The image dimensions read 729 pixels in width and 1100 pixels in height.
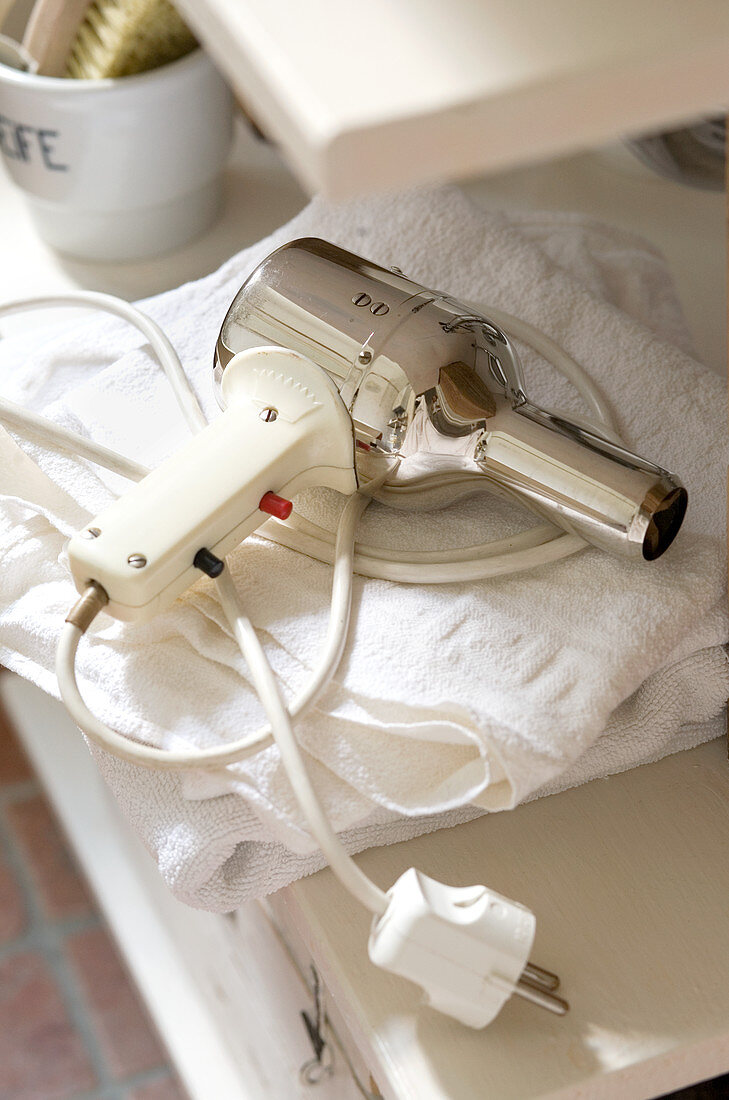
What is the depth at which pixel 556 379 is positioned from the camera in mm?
516

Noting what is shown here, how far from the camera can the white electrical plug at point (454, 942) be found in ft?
1.10

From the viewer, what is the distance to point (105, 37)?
630mm

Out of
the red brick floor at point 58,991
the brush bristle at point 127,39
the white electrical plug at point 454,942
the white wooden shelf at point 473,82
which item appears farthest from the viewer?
the red brick floor at point 58,991

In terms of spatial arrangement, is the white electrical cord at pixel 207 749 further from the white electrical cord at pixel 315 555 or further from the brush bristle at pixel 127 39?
the brush bristle at pixel 127 39

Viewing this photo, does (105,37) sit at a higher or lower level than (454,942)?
higher

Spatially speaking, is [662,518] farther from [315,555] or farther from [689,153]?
[689,153]

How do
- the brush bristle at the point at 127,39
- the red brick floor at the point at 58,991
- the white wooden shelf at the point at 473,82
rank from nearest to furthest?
the white wooden shelf at the point at 473,82
the brush bristle at the point at 127,39
the red brick floor at the point at 58,991

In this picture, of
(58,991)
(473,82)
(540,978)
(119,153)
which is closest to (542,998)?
(540,978)

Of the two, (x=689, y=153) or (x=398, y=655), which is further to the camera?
(x=689, y=153)

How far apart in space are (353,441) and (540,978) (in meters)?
0.20

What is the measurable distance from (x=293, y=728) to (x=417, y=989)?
0.31 feet

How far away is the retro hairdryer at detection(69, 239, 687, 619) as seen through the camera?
1.33 feet

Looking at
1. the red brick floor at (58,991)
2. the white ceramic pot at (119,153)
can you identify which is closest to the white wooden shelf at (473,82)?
the white ceramic pot at (119,153)

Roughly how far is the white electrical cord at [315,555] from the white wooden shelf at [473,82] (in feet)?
0.65
